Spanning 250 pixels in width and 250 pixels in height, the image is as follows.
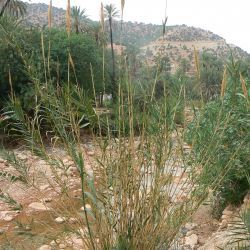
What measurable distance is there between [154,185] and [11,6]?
18.6 m

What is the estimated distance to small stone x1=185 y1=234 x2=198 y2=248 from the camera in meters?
3.89

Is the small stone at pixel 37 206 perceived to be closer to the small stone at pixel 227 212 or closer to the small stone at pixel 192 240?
the small stone at pixel 192 240

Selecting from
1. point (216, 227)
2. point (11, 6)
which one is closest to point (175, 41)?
point (11, 6)

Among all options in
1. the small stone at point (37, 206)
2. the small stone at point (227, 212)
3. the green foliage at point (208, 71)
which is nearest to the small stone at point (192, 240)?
the small stone at point (227, 212)

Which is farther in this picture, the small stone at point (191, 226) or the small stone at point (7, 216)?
the small stone at point (7, 216)

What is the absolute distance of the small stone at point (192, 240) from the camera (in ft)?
12.8

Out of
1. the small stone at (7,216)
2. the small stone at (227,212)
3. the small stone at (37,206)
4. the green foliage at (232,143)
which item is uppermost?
the green foliage at (232,143)

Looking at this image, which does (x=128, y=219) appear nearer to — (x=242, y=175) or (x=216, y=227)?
(x=242, y=175)

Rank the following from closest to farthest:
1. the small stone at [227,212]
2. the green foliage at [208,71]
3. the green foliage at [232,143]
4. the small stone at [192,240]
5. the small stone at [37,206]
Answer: the green foliage at [208,71] → the green foliage at [232,143] → the small stone at [192,240] → the small stone at [227,212] → the small stone at [37,206]

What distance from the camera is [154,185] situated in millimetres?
2562

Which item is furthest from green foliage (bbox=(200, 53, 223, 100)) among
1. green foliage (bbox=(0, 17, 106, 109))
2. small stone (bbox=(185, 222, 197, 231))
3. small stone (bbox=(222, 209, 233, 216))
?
green foliage (bbox=(0, 17, 106, 109))

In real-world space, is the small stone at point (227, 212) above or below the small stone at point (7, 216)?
above

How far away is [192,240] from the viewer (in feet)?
13.1

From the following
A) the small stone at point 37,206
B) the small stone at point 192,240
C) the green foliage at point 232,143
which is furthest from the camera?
the small stone at point 37,206
